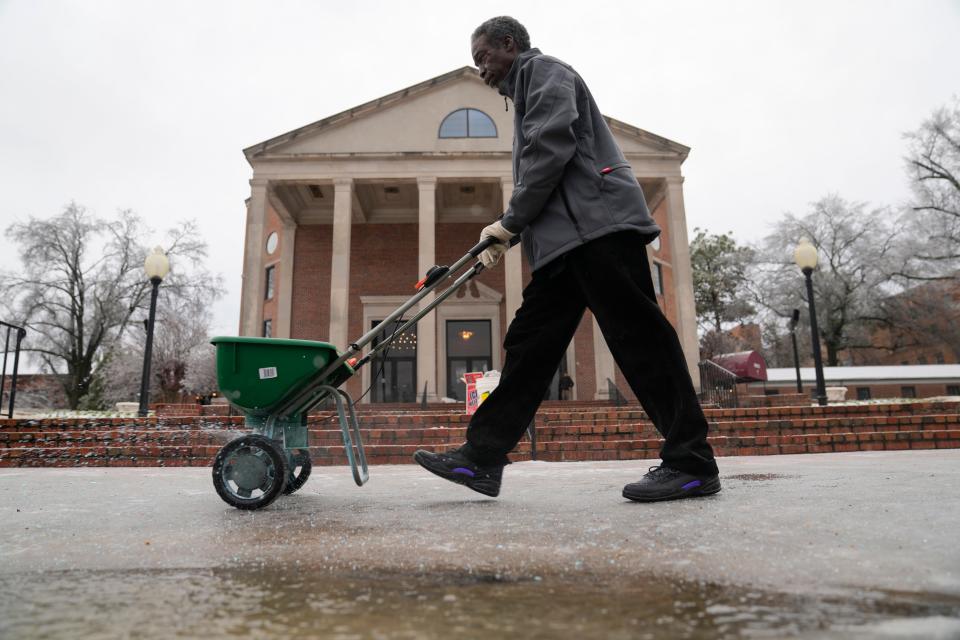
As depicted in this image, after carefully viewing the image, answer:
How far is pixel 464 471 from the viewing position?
9.30ft

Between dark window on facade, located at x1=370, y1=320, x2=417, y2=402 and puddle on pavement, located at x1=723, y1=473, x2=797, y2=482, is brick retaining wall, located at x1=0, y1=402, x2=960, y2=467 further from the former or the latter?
dark window on facade, located at x1=370, y1=320, x2=417, y2=402

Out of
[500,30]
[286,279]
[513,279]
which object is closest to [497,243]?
[500,30]

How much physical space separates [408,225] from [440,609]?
24647 mm

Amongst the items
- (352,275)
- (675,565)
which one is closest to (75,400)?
(352,275)

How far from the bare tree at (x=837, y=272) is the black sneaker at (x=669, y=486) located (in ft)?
133

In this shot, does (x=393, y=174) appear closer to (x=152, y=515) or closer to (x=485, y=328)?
(x=485, y=328)

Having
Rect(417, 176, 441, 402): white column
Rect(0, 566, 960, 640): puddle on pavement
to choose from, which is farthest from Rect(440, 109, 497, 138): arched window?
Rect(0, 566, 960, 640): puddle on pavement

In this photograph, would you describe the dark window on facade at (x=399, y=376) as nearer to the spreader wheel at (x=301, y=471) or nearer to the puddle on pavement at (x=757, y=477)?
the spreader wheel at (x=301, y=471)

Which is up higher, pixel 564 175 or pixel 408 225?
pixel 408 225

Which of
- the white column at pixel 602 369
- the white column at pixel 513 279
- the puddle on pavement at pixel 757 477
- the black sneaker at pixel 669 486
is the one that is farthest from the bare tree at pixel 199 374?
the black sneaker at pixel 669 486

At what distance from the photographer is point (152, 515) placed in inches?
101

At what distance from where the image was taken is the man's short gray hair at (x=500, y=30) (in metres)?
3.18

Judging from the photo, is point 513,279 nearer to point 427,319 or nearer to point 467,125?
point 427,319

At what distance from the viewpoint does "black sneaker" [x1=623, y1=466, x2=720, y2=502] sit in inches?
102
